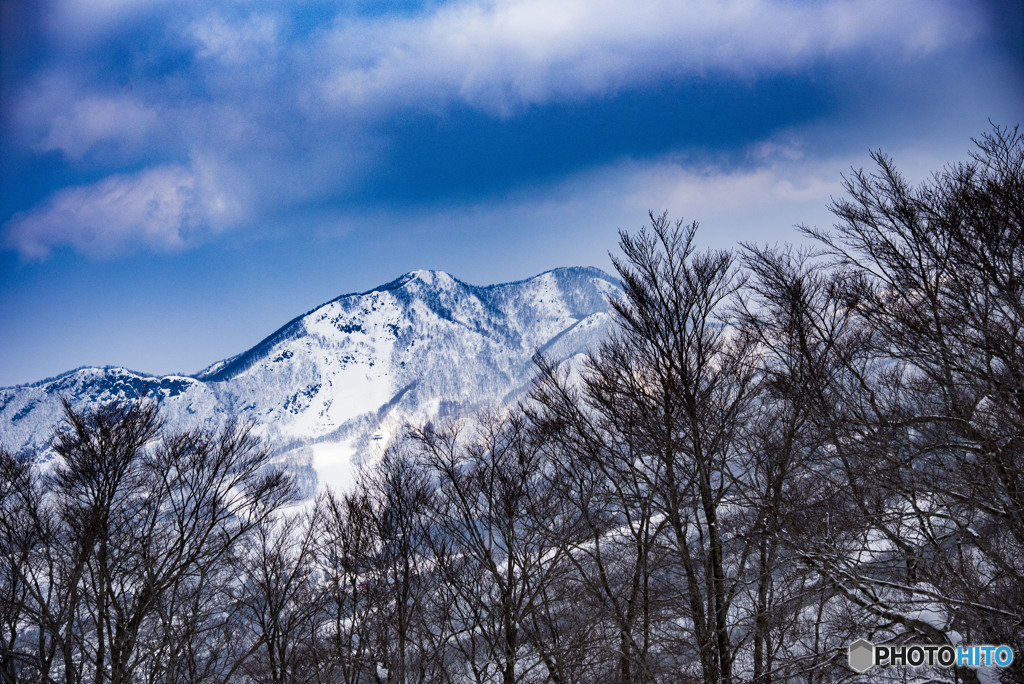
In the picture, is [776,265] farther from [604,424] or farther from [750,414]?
[604,424]

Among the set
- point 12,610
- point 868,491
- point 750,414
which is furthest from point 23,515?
point 868,491

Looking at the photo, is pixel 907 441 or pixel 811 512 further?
pixel 811 512

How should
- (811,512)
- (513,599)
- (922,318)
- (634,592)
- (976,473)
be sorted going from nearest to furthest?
(976,473) < (922,318) < (811,512) < (634,592) < (513,599)

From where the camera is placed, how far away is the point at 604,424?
8.91 metres

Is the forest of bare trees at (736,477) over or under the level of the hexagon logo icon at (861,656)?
over

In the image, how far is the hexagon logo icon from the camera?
6.45 m

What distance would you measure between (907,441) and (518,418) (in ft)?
23.3

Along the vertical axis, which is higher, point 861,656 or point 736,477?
point 736,477

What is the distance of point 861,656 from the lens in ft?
21.5

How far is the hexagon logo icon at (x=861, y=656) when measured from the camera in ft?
21.2

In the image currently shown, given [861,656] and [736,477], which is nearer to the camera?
[861,656]

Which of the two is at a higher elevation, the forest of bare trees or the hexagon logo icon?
the forest of bare trees

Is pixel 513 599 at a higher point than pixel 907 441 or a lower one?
lower

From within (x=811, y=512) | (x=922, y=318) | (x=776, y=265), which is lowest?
(x=811, y=512)
